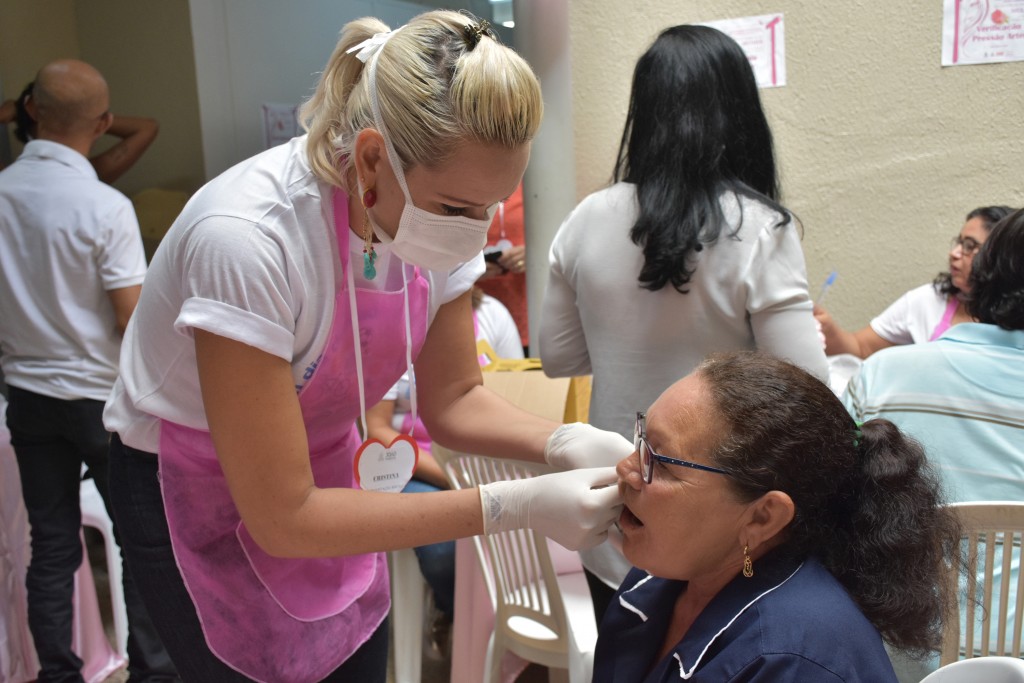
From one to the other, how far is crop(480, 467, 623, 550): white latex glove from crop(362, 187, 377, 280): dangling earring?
332 mm

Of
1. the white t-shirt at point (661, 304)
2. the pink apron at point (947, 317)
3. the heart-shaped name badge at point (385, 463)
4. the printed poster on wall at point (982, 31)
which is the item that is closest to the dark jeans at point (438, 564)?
the white t-shirt at point (661, 304)

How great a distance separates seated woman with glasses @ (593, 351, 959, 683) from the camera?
1081 mm

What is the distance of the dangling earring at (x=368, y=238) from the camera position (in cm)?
Result: 110

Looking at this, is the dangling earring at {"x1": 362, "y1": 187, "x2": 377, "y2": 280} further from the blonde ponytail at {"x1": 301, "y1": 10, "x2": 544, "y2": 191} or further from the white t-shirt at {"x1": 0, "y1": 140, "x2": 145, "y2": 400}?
the white t-shirt at {"x1": 0, "y1": 140, "x2": 145, "y2": 400}

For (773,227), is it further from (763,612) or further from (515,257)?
(515,257)

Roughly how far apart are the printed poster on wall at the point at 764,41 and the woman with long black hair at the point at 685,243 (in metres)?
1.27

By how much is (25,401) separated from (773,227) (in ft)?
7.02

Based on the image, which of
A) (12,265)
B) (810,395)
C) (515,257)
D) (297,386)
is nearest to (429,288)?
(297,386)

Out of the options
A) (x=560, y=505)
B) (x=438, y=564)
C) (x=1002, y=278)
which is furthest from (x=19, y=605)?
(x=1002, y=278)

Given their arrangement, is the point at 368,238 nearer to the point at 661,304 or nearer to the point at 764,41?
the point at 661,304

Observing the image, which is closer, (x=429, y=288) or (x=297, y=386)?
(x=297, y=386)

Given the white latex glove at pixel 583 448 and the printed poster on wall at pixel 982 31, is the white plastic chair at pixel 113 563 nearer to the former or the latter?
the white latex glove at pixel 583 448

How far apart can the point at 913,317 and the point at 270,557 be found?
2.22 m

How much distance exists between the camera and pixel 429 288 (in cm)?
133
